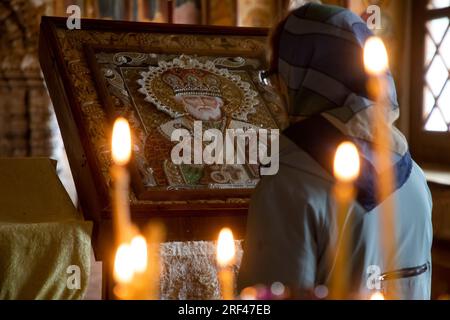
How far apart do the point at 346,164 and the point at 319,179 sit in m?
0.05

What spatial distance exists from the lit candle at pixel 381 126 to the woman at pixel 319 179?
11mm

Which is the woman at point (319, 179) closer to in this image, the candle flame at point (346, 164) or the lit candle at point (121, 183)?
the candle flame at point (346, 164)

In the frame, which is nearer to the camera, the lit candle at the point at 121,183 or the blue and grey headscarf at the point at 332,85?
the blue and grey headscarf at the point at 332,85

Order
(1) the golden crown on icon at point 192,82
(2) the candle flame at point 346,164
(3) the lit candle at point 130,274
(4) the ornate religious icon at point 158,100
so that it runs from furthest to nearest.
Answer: (1) the golden crown on icon at point 192,82, (4) the ornate religious icon at point 158,100, (2) the candle flame at point 346,164, (3) the lit candle at point 130,274

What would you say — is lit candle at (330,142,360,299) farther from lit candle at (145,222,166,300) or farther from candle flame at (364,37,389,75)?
lit candle at (145,222,166,300)

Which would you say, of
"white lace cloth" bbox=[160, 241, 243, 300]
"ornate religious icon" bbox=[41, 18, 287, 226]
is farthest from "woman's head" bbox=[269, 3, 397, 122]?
"white lace cloth" bbox=[160, 241, 243, 300]

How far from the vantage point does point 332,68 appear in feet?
3.29

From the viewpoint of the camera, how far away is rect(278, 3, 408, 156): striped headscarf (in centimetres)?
100

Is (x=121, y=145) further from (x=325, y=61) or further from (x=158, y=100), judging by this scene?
(x=325, y=61)

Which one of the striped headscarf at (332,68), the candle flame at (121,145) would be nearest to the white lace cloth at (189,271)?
the candle flame at (121,145)

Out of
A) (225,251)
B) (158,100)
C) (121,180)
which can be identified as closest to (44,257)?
(121,180)

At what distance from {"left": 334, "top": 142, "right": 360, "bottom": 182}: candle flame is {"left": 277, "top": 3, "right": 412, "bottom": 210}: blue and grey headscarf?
0.05 ft

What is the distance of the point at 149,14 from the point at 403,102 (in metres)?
2.78

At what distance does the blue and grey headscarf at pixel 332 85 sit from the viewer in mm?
990
